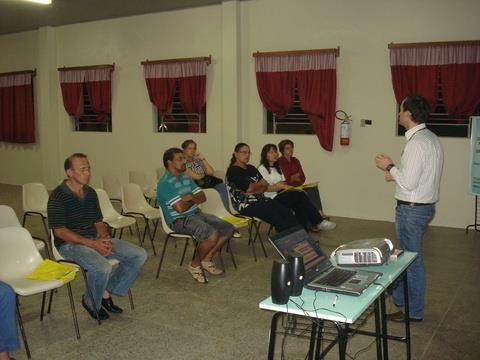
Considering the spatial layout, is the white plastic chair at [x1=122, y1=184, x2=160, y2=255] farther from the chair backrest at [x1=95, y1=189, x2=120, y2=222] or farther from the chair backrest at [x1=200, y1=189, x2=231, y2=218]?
the chair backrest at [x1=200, y1=189, x2=231, y2=218]

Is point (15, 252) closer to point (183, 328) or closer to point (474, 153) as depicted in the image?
point (183, 328)

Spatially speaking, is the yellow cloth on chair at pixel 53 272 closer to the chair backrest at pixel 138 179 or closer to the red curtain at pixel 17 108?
the chair backrest at pixel 138 179

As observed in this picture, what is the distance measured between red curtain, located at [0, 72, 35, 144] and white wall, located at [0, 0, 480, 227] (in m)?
0.26

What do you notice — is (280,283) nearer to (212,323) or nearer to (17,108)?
(212,323)

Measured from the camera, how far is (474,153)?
6.51m

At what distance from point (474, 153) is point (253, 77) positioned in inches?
134

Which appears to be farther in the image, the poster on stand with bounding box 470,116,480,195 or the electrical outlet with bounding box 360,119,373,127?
the electrical outlet with bounding box 360,119,373,127

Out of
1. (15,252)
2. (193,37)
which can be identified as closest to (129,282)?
(15,252)

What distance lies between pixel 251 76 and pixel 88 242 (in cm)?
516

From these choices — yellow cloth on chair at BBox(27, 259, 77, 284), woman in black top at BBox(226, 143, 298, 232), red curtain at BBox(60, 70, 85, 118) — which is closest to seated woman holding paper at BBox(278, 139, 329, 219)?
woman in black top at BBox(226, 143, 298, 232)

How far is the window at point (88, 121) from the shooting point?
10047 millimetres

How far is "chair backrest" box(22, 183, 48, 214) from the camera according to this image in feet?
18.7

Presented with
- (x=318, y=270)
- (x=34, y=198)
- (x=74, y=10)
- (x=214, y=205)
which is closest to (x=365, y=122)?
(x=214, y=205)

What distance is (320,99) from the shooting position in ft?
25.0
